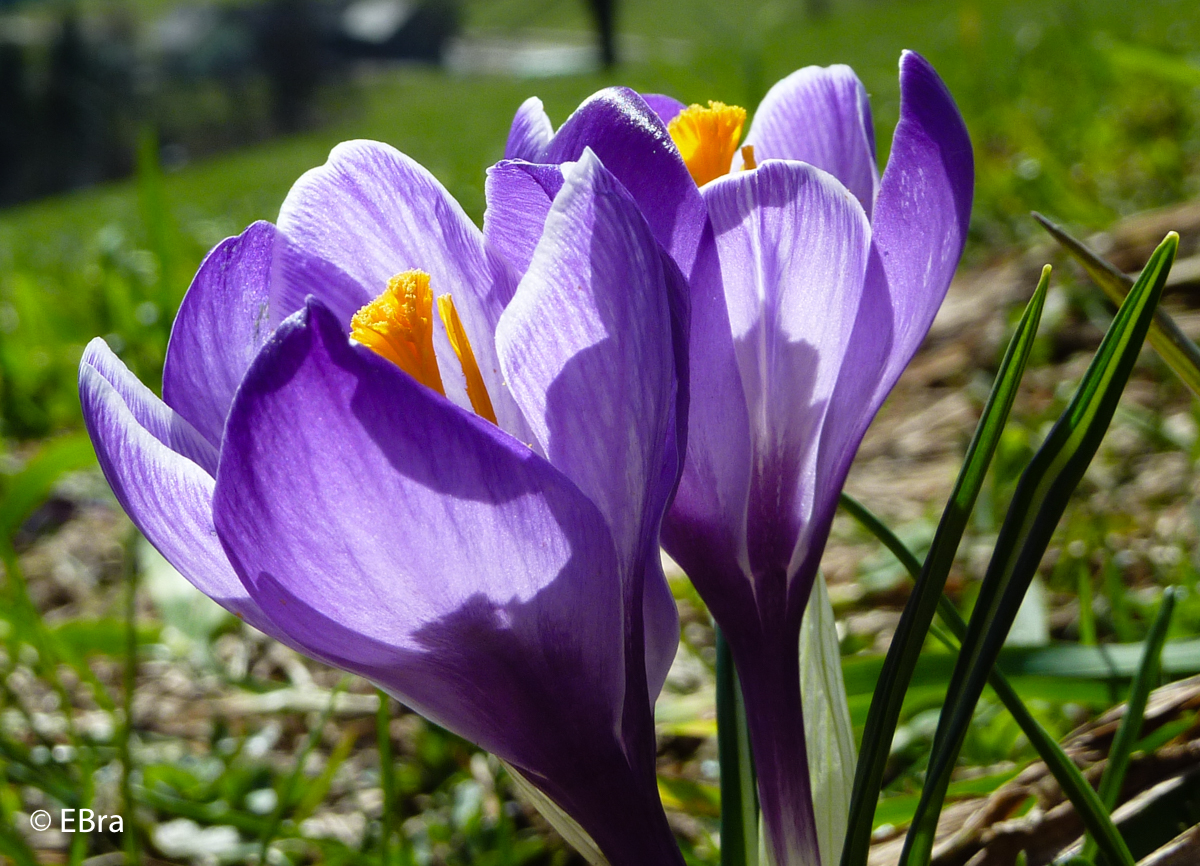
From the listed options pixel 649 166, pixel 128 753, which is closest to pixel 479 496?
pixel 649 166

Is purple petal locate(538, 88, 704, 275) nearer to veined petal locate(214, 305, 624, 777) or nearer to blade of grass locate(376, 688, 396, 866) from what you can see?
veined petal locate(214, 305, 624, 777)

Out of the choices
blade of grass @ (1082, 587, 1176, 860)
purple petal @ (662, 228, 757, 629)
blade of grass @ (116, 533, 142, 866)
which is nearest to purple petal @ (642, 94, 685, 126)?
purple petal @ (662, 228, 757, 629)

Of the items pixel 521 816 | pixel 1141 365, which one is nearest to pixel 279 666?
pixel 521 816

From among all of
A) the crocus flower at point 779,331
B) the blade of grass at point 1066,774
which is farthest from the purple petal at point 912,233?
the blade of grass at point 1066,774

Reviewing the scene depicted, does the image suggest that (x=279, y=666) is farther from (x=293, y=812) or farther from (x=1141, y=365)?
(x=1141, y=365)

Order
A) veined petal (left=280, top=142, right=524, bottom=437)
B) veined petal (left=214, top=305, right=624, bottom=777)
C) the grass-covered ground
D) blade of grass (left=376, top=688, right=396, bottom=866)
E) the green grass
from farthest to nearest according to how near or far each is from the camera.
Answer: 1. the green grass
2. the grass-covered ground
3. blade of grass (left=376, top=688, right=396, bottom=866)
4. veined petal (left=280, top=142, right=524, bottom=437)
5. veined petal (left=214, top=305, right=624, bottom=777)

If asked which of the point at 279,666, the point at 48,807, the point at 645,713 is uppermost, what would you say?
the point at 279,666

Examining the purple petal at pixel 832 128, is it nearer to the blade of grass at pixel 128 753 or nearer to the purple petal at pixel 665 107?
the purple petal at pixel 665 107
